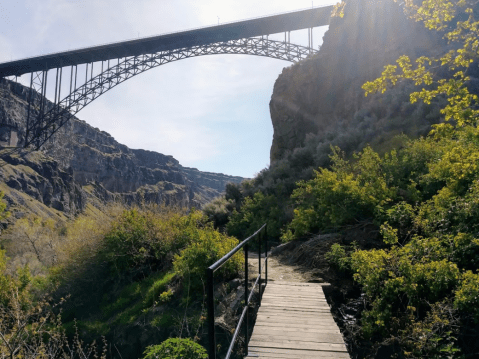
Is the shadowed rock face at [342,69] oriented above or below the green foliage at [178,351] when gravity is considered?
above

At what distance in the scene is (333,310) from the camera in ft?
18.3

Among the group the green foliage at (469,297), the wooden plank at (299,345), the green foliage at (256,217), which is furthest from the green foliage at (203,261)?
the green foliage at (256,217)

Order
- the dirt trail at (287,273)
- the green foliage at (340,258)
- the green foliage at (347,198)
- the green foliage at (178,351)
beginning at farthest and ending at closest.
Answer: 1. the green foliage at (347,198)
2. the dirt trail at (287,273)
3. the green foliage at (340,258)
4. the green foliage at (178,351)

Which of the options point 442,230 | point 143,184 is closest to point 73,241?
point 442,230

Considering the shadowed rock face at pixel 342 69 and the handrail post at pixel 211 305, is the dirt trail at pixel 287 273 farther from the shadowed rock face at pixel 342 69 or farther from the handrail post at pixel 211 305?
the shadowed rock face at pixel 342 69

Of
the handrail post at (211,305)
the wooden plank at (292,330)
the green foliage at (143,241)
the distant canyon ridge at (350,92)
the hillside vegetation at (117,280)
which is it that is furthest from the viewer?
the distant canyon ridge at (350,92)

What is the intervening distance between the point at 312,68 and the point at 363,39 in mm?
3266

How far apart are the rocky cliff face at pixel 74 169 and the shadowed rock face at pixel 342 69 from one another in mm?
9523

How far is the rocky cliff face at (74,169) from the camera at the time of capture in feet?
206

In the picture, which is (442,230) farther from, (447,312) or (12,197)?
(12,197)

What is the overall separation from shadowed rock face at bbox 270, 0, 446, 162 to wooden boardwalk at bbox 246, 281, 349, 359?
15.1m

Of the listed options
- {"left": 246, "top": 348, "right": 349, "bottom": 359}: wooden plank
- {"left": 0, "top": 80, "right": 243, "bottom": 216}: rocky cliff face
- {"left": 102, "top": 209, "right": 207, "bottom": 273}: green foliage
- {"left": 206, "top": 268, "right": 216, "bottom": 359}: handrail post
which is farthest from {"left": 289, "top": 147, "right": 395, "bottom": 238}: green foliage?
{"left": 206, "top": 268, "right": 216, "bottom": 359}: handrail post

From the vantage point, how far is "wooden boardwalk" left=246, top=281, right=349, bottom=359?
11.7 feet

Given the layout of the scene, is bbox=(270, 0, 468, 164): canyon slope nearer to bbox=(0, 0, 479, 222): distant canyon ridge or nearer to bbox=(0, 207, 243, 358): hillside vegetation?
bbox=(0, 0, 479, 222): distant canyon ridge
